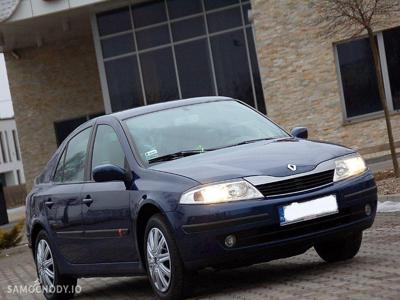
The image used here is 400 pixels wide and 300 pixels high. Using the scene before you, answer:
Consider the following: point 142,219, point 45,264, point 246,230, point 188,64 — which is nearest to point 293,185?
point 246,230

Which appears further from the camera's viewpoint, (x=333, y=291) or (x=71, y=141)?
(x=71, y=141)

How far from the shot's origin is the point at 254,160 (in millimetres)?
7730

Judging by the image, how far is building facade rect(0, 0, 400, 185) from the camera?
25188mm

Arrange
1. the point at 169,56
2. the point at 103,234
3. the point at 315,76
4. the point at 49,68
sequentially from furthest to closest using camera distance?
the point at 49,68 → the point at 169,56 → the point at 315,76 → the point at 103,234

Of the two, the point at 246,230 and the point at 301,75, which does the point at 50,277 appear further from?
the point at 301,75

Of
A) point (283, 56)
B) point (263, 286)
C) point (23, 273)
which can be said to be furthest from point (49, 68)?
A: point (263, 286)

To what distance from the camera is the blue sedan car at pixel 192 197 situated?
292 inches

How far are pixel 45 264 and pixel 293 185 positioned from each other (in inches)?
131

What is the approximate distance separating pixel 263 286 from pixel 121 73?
22.6 meters

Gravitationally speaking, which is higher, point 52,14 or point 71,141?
point 52,14

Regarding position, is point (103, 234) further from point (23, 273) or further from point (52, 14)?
point (52, 14)

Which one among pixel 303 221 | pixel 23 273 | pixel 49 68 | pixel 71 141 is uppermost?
pixel 49 68

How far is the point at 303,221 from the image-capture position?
7508 millimetres

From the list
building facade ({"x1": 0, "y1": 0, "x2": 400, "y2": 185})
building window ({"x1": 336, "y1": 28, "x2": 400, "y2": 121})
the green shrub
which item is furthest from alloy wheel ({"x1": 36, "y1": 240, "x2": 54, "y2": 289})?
building window ({"x1": 336, "y1": 28, "x2": 400, "y2": 121})
